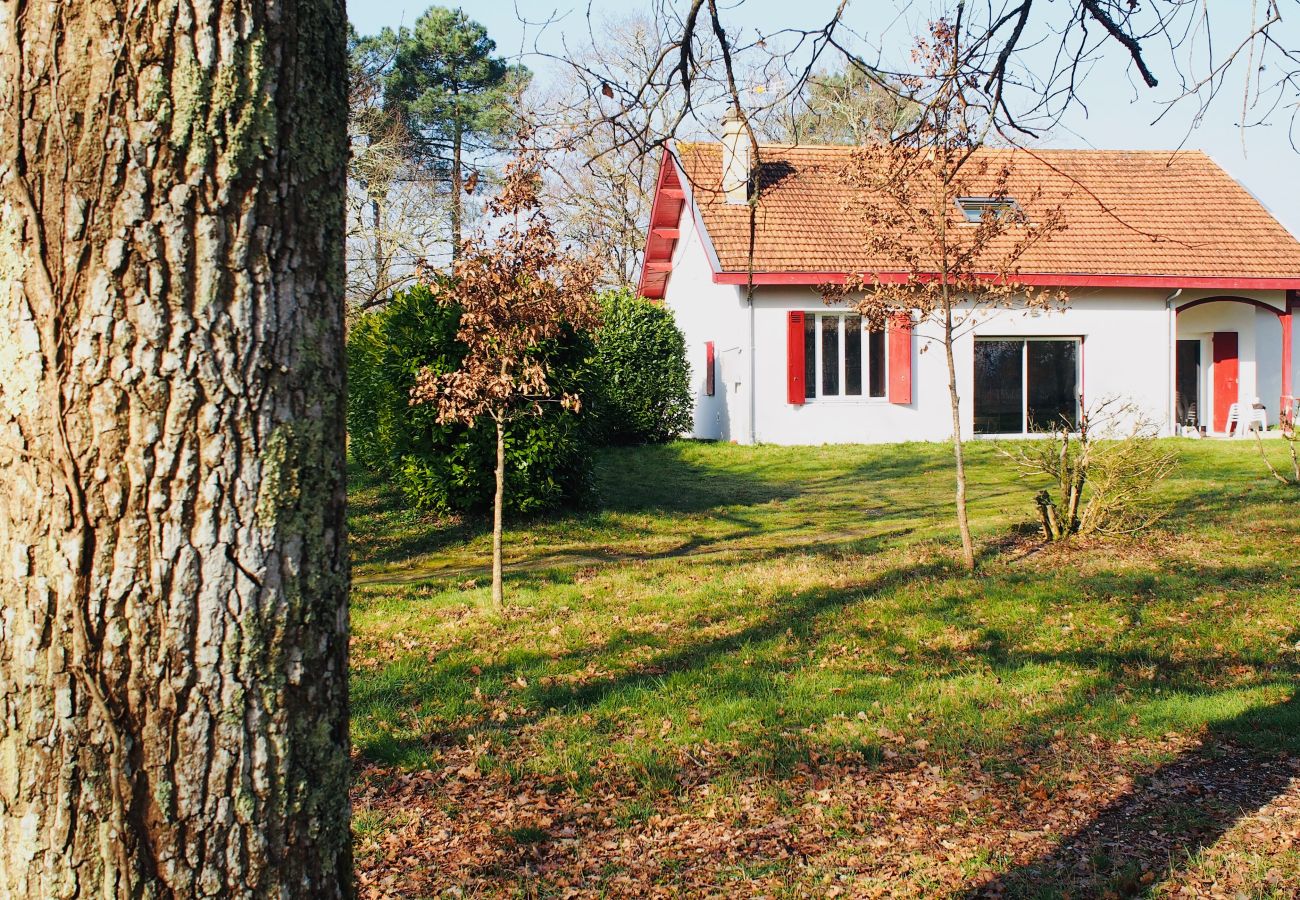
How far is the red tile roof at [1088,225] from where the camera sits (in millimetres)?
18562

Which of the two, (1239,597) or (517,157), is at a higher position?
(517,157)

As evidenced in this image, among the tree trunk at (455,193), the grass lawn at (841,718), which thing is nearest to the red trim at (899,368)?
the tree trunk at (455,193)

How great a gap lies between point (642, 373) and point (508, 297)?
12467mm

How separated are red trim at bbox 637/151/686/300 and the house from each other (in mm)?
219

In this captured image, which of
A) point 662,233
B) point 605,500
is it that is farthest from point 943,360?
point 605,500

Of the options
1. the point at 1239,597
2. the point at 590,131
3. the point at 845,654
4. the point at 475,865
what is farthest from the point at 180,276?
the point at 1239,597

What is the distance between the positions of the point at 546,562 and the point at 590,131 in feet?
18.2

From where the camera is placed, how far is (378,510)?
40.4 feet

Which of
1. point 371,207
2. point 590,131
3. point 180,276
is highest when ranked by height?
A: point 371,207

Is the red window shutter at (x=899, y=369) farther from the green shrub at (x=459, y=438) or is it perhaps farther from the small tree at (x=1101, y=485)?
the small tree at (x=1101, y=485)

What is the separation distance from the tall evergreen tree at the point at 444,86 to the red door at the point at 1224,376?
2028cm

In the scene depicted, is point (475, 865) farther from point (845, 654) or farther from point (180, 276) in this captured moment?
point (845, 654)

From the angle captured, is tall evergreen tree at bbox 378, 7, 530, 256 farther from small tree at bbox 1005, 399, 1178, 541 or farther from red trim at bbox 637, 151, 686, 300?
small tree at bbox 1005, 399, 1178, 541

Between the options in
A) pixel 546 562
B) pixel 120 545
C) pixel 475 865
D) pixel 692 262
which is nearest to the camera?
pixel 120 545
